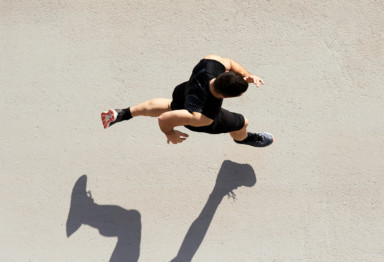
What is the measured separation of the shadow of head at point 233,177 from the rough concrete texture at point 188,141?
0.03 feet

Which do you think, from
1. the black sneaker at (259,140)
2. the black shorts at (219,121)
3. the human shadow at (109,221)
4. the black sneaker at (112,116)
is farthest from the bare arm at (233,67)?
the human shadow at (109,221)

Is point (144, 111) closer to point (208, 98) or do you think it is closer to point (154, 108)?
point (154, 108)

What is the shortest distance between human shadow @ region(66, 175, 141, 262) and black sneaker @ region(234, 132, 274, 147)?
51.9 inches

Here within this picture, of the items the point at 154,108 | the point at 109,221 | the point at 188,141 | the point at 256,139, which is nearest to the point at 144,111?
the point at 154,108

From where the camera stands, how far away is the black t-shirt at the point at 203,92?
2.66 metres

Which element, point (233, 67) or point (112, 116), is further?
point (112, 116)

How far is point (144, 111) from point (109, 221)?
1.23m

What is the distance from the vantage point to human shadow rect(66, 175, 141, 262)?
376 cm

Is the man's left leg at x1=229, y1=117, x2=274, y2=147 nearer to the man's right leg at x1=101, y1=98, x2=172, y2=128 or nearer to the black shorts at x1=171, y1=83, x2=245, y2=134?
the black shorts at x1=171, y1=83, x2=245, y2=134

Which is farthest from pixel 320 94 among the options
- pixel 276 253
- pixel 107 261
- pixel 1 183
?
pixel 1 183

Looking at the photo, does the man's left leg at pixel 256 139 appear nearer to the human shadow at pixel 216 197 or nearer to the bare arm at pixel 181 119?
the human shadow at pixel 216 197

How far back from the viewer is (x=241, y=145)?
12.5 feet

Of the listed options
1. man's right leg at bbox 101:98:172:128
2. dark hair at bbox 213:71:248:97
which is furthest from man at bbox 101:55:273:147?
man's right leg at bbox 101:98:172:128

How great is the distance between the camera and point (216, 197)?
3.75m
